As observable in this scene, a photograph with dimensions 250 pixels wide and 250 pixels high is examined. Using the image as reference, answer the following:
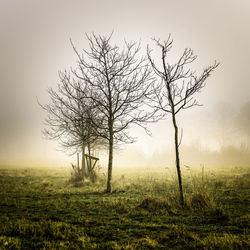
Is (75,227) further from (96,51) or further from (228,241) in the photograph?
(96,51)

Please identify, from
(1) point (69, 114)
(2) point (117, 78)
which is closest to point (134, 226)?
(2) point (117, 78)

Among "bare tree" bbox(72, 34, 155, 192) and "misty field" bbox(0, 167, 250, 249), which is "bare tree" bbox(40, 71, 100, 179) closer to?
"bare tree" bbox(72, 34, 155, 192)

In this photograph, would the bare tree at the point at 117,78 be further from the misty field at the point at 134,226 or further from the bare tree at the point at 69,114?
the misty field at the point at 134,226

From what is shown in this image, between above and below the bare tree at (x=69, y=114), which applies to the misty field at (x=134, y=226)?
below

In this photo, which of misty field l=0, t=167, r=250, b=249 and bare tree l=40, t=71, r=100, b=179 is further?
bare tree l=40, t=71, r=100, b=179

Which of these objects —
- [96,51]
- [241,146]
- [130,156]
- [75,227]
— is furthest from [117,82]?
[130,156]

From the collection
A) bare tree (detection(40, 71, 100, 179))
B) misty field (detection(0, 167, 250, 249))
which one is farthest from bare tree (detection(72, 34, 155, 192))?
misty field (detection(0, 167, 250, 249))

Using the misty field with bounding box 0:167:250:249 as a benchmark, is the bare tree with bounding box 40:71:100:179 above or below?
above

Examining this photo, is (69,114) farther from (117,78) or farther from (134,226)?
(134,226)

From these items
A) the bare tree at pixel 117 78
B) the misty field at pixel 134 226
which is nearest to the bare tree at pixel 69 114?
the bare tree at pixel 117 78

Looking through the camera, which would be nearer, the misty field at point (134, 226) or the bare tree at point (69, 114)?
the misty field at point (134, 226)

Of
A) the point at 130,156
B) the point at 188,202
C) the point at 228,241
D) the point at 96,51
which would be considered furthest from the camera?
the point at 130,156

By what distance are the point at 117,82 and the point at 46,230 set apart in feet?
28.2

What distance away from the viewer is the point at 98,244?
10.5 ft
